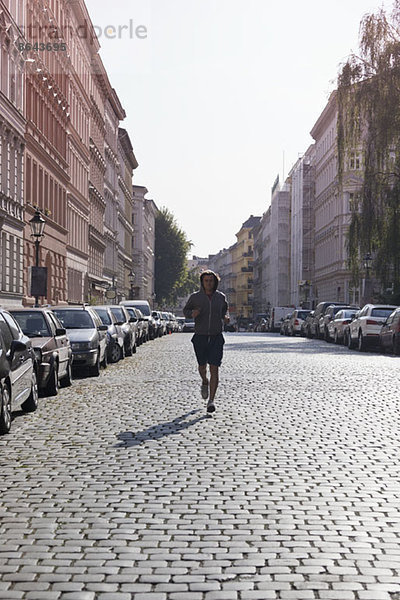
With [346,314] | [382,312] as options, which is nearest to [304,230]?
[346,314]

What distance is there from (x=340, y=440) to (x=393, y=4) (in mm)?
34764

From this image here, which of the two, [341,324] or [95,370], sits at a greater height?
[341,324]

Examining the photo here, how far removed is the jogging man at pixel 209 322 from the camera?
1379 centimetres

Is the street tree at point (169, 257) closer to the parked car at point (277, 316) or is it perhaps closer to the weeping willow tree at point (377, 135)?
the parked car at point (277, 316)

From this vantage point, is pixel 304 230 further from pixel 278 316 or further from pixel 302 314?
A: pixel 302 314

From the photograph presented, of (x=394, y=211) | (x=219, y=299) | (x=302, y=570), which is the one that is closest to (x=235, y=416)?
(x=219, y=299)

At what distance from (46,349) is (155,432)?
5339 millimetres

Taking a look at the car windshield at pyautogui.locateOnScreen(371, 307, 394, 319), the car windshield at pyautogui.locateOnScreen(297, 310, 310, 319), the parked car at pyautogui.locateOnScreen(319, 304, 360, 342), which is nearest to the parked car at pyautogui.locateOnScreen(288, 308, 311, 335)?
the car windshield at pyautogui.locateOnScreen(297, 310, 310, 319)

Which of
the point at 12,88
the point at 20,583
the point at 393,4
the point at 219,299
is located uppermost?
the point at 393,4

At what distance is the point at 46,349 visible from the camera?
645 inches

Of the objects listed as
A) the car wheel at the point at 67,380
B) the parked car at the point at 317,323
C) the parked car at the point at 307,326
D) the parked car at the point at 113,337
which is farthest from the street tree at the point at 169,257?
the car wheel at the point at 67,380

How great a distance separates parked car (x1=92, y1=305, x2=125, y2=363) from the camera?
1077 inches

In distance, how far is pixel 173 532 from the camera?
6.30m

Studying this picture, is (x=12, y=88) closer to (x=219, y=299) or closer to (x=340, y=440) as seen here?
(x=219, y=299)
